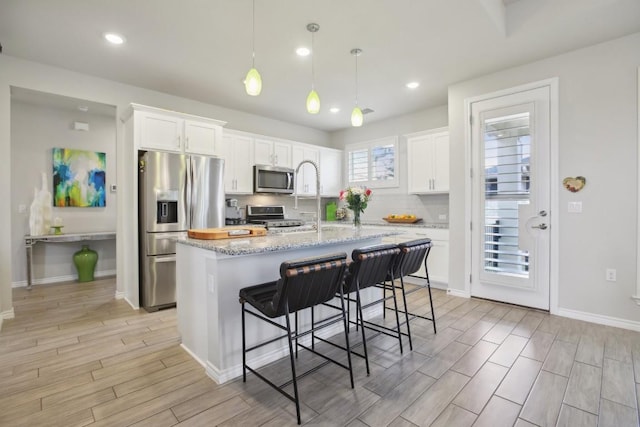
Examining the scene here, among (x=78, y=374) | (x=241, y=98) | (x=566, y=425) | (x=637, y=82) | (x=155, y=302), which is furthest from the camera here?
(x=241, y=98)

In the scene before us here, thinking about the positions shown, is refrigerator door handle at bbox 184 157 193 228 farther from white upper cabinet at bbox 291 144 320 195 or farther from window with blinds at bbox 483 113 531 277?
window with blinds at bbox 483 113 531 277

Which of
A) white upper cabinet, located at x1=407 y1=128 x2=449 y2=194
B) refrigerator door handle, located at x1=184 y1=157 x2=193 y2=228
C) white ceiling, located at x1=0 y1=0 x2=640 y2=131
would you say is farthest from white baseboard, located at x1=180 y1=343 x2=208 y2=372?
white upper cabinet, located at x1=407 y1=128 x2=449 y2=194

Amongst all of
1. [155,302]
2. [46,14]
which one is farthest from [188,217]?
[46,14]

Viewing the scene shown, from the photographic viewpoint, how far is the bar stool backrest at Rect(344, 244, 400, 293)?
7.32ft

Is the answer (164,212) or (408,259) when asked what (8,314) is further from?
(408,259)

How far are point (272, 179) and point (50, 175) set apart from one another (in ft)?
11.0

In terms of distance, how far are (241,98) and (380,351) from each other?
3.87 m

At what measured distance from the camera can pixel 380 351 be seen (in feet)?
8.40

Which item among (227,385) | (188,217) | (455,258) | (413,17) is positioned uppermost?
(413,17)

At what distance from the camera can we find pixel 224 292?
7.04 ft

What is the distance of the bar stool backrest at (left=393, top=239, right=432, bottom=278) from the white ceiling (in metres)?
1.92

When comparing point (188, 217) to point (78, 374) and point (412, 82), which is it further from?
point (412, 82)

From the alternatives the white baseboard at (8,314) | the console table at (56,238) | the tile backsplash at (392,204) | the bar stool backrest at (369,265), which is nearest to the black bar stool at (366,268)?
the bar stool backrest at (369,265)

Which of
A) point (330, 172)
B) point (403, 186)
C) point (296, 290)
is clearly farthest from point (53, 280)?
point (403, 186)
